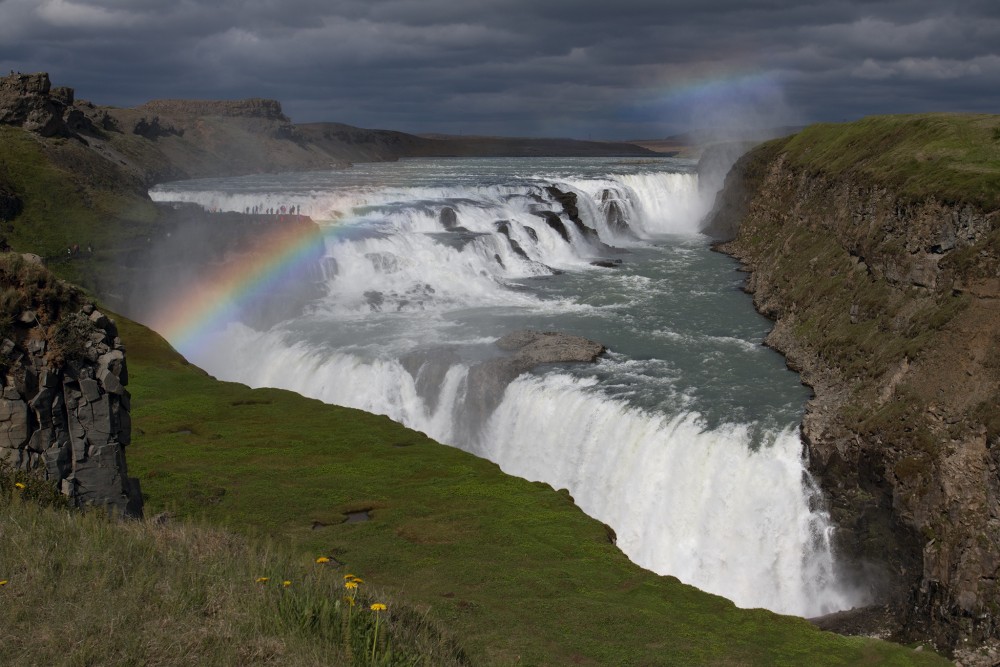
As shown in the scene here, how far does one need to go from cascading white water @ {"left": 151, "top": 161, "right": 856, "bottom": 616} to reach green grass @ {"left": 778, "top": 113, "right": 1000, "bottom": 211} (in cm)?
835

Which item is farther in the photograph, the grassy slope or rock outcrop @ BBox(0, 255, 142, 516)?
the grassy slope

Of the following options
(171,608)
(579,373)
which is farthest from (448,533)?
(579,373)

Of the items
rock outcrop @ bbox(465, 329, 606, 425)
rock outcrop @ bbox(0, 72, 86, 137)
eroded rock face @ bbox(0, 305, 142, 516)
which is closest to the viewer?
eroded rock face @ bbox(0, 305, 142, 516)

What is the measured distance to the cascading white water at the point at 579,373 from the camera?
23094mm

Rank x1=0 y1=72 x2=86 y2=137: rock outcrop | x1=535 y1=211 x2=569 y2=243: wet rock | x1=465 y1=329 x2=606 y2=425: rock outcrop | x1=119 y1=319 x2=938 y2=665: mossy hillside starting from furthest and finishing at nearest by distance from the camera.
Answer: x1=0 y1=72 x2=86 y2=137: rock outcrop < x1=535 y1=211 x2=569 y2=243: wet rock < x1=465 y1=329 x2=606 y2=425: rock outcrop < x1=119 y1=319 x2=938 y2=665: mossy hillside

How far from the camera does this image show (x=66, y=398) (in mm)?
13555

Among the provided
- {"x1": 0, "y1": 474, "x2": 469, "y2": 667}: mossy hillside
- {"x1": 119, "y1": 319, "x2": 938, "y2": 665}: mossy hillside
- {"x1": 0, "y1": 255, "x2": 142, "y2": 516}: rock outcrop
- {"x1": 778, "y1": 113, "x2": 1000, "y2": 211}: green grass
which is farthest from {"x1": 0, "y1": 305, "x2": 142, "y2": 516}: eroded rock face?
{"x1": 778, "y1": 113, "x2": 1000, "y2": 211}: green grass

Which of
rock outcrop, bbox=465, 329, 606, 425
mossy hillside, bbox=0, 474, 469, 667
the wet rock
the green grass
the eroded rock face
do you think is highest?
the green grass

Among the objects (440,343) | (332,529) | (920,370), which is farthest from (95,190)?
(920,370)

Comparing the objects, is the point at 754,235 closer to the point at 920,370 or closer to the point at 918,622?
the point at 920,370

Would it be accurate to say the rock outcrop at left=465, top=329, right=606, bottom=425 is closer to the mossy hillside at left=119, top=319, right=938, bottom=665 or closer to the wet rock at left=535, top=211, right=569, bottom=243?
the mossy hillside at left=119, top=319, right=938, bottom=665

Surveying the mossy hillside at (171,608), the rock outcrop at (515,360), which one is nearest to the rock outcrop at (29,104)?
the rock outcrop at (515,360)

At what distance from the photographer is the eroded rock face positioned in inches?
517

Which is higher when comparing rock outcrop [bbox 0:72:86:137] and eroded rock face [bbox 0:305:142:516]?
rock outcrop [bbox 0:72:86:137]
